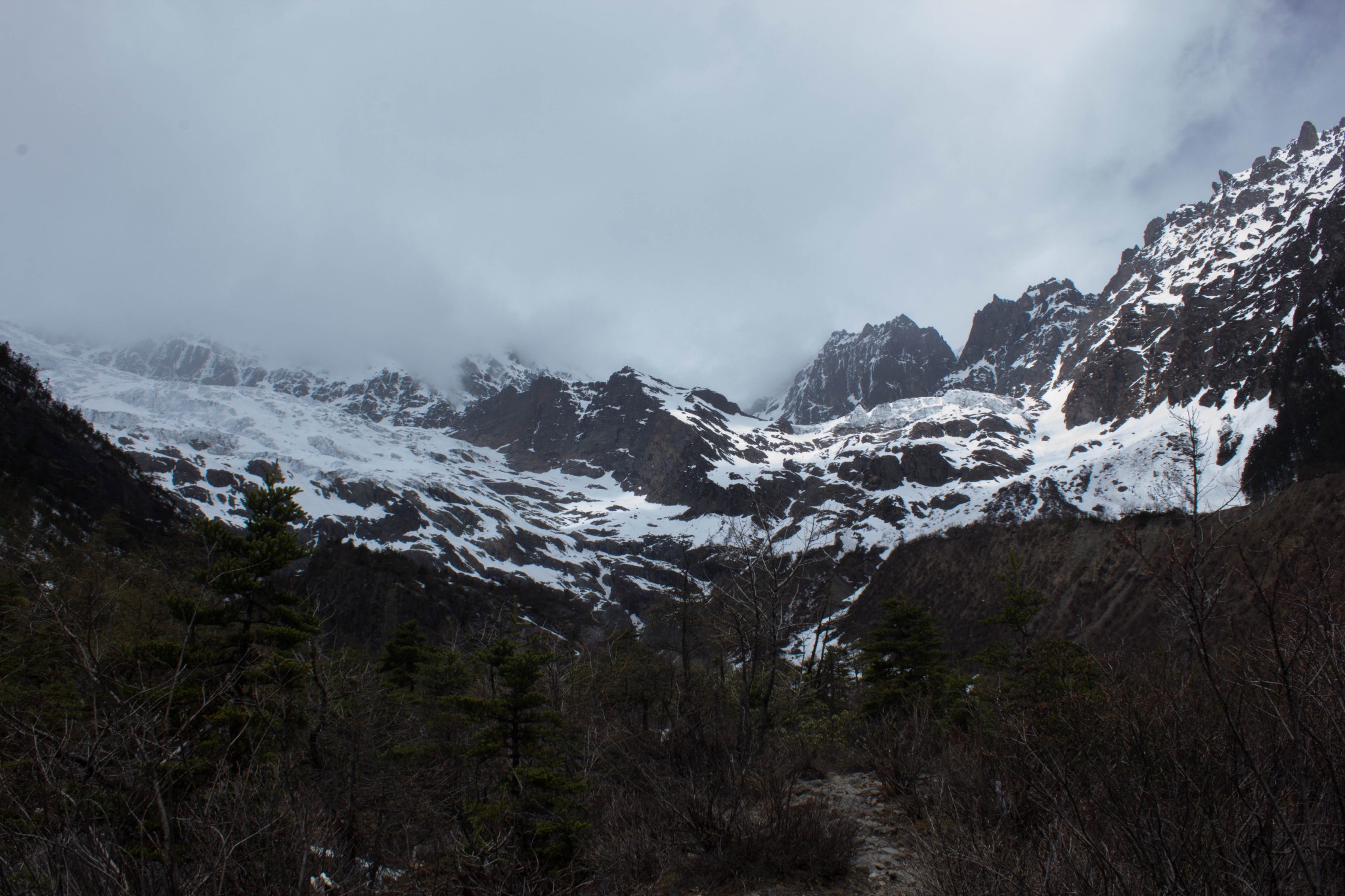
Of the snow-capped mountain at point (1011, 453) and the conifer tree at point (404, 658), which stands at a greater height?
the snow-capped mountain at point (1011, 453)

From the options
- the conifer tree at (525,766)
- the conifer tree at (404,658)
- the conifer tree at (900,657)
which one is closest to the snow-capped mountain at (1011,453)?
the conifer tree at (404,658)

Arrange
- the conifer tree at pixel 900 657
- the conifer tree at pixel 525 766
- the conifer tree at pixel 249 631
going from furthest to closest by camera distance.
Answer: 1. the conifer tree at pixel 900 657
2. the conifer tree at pixel 249 631
3. the conifer tree at pixel 525 766

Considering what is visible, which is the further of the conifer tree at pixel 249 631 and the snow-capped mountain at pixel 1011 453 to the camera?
the snow-capped mountain at pixel 1011 453

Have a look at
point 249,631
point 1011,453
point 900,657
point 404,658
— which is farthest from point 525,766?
point 1011,453

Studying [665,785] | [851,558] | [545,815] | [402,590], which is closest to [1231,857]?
[665,785]

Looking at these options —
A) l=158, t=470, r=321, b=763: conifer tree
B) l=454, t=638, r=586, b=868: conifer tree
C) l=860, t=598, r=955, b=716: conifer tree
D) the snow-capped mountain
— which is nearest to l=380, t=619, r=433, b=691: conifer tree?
l=158, t=470, r=321, b=763: conifer tree

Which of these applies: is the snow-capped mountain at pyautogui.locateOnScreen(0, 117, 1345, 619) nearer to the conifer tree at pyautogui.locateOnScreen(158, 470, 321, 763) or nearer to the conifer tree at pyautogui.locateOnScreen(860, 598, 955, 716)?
the conifer tree at pyautogui.locateOnScreen(860, 598, 955, 716)

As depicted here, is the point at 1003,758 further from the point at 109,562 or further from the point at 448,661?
the point at 109,562

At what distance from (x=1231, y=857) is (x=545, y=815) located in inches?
391

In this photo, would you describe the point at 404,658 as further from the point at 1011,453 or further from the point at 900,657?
the point at 1011,453

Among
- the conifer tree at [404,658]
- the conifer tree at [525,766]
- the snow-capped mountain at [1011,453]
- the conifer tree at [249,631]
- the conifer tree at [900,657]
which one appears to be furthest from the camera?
the snow-capped mountain at [1011,453]

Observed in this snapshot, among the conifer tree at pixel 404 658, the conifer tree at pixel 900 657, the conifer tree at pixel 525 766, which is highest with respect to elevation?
the conifer tree at pixel 900 657

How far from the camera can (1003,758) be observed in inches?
307

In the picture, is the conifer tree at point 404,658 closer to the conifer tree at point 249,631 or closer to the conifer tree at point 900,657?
the conifer tree at point 249,631
